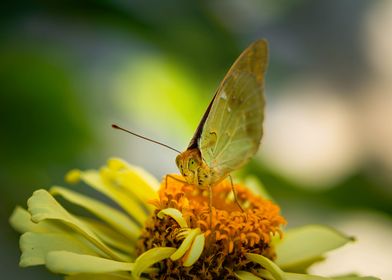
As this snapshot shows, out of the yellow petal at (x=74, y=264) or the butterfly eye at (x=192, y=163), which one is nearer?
the yellow petal at (x=74, y=264)

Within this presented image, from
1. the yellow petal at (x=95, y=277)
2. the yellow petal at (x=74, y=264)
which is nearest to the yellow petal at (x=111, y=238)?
the yellow petal at (x=95, y=277)

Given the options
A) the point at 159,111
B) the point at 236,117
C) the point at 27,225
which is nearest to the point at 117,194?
the point at 27,225

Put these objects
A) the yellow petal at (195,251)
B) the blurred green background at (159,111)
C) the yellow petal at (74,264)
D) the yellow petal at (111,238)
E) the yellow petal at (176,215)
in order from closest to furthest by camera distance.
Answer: the yellow petal at (74,264) → the yellow petal at (195,251) → the yellow petal at (176,215) → the yellow petal at (111,238) → the blurred green background at (159,111)

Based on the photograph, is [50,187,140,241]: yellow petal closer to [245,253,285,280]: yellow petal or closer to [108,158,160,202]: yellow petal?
[108,158,160,202]: yellow petal

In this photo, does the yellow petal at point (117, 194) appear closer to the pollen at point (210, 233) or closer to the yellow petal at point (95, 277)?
the pollen at point (210, 233)

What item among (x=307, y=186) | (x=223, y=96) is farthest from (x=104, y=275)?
(x=307, y=186)
